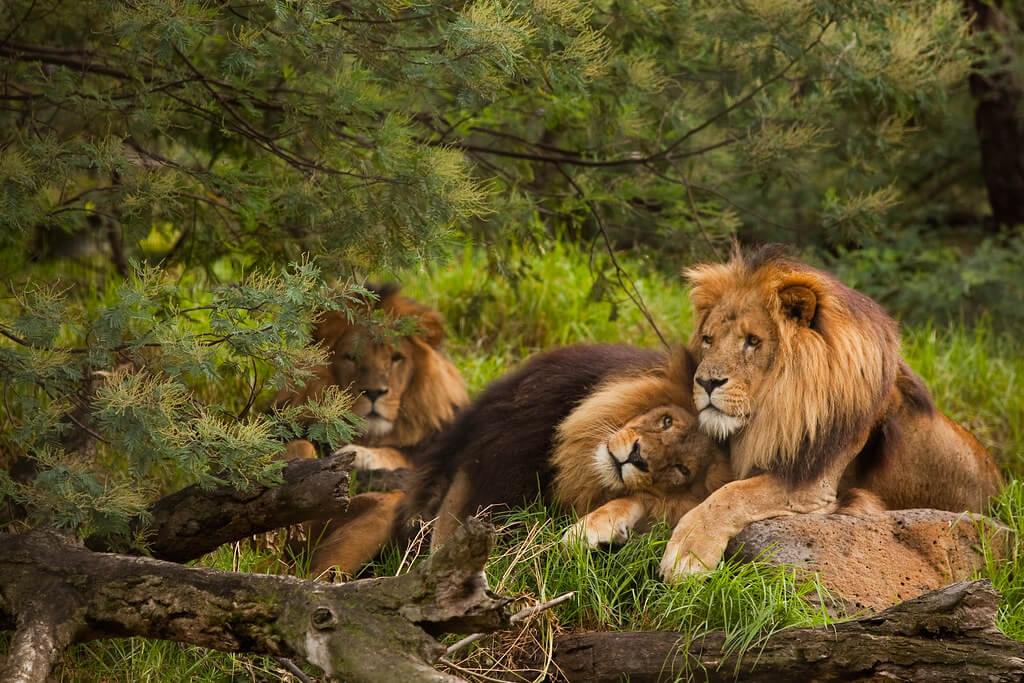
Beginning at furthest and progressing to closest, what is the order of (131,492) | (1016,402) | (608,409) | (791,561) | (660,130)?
(1016,402), (660,130), (608,409), (791,561), (131,492)

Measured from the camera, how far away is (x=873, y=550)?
14.2 feet

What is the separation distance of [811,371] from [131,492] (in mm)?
2098

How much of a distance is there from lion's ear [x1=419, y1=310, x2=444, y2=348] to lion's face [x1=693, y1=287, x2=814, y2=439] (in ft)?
5.77

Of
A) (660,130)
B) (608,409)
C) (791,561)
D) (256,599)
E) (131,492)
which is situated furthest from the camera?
(660,130)

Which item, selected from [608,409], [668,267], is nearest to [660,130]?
[668,267]

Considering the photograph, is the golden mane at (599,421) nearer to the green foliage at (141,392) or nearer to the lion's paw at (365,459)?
the green foliage at (141,392)

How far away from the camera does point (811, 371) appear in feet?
13.9

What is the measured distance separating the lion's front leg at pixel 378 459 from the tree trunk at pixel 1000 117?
4659 millimetres

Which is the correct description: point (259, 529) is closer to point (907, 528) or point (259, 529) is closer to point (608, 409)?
point (608, 409)

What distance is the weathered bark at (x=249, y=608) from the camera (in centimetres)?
331

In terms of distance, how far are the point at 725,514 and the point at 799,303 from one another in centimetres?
72

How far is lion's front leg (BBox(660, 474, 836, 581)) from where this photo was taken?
4.14m

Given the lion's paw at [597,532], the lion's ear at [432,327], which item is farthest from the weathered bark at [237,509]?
the lion's ear at [432,327]

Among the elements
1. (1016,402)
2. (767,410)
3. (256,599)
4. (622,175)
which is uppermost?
(622,175)
